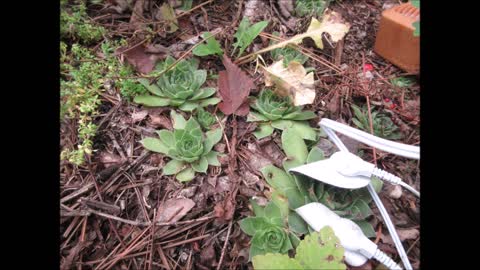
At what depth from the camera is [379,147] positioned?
121cm

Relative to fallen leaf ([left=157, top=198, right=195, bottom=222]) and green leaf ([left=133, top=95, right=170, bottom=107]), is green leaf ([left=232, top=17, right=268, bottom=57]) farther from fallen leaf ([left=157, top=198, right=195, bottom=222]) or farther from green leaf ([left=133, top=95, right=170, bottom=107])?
fallen leaf ([left=157, top=198, right=195, bottom=222])

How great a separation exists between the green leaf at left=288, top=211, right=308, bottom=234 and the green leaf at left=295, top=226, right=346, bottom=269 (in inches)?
2.8

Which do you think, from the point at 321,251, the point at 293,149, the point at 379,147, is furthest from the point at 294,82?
the point at 321,251

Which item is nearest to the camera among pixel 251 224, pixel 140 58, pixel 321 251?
pixel 321 251

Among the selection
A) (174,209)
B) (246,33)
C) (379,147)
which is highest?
(246,33)

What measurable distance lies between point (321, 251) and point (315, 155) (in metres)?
0.30

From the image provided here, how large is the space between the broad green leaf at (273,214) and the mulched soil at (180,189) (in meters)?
0.06

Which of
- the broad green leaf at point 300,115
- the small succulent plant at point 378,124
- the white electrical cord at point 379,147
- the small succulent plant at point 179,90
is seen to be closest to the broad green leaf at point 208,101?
the small succulent plant at point 179,90

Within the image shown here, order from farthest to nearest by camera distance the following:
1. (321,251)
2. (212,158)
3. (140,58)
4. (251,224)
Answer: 1. (140,58)
2. (212,158)
3. (251,224)
4. (321,251)

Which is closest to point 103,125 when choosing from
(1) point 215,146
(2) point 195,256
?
(1) point 215,146

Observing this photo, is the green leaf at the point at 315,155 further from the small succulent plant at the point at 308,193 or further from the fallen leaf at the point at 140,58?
the fallen leaf at the point at 140,58

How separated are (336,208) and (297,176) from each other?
0.13m

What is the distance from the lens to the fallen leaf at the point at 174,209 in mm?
1167

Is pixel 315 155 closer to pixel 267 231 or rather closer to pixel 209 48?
pixel 267 231
